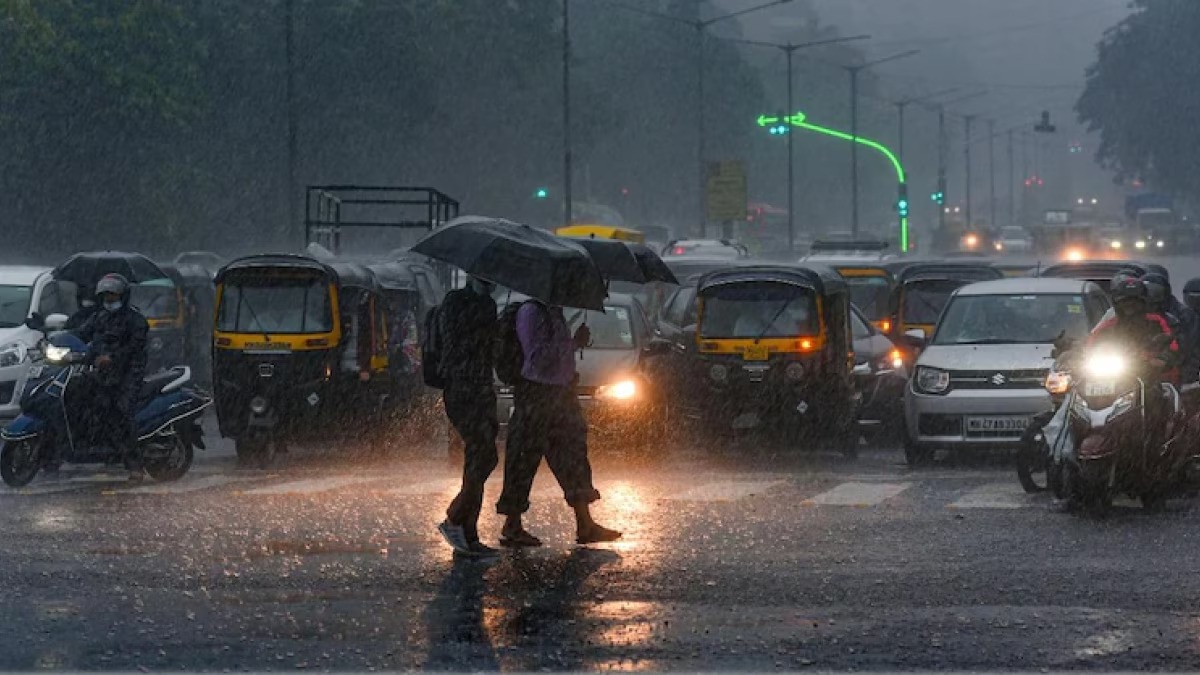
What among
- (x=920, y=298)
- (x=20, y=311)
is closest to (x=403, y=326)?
(x=20, y=311)

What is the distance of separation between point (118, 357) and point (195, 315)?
13141mm

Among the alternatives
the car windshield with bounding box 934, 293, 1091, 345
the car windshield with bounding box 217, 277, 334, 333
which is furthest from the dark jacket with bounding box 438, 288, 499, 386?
the car windshield with bounding box 934, 293, 1091, 345

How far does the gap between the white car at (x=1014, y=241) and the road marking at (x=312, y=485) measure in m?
87.6

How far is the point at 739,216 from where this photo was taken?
234ft

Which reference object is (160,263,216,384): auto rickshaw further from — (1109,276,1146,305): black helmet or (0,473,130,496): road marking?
(1109,276,1146,305): black helmet

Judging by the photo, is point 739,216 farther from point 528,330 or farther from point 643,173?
point 528,330

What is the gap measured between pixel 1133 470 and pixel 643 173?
9040 cm

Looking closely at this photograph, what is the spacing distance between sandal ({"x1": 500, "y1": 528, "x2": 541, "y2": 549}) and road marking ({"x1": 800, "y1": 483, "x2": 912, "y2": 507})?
336 centimetres

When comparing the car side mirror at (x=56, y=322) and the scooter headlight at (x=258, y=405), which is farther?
the scooter headlight at (x=258, y=405)

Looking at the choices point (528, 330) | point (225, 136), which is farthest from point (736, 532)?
point (225, 136)

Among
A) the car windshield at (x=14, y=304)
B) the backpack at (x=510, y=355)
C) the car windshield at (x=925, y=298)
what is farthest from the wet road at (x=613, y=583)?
the car windshield at (x=925, y=298)

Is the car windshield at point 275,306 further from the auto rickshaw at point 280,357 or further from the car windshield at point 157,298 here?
the car windshield at point 157,298

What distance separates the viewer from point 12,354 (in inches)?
963

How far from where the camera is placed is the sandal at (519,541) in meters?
13.6
